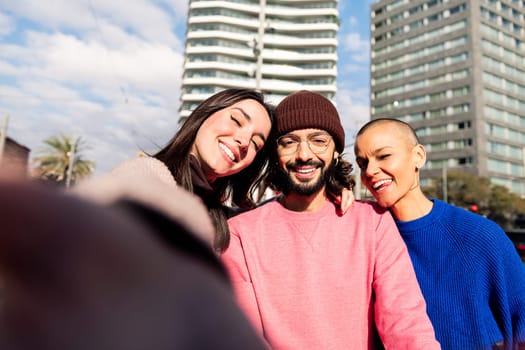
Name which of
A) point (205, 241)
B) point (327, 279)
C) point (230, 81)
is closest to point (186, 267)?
point (205, 241)

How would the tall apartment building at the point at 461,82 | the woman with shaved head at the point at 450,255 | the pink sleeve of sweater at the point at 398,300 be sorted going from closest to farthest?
the pink sleeve of sweater at the point at 398,300
the woman with shaved head at the point at 450,255
the tall apartment building at the point at 461,82

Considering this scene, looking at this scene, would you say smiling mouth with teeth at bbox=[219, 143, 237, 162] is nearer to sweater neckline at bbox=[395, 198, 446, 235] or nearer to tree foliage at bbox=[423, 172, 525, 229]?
sweater neckline at bbox=[395, 198, 446, 235]

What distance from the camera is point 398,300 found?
6.49 ft

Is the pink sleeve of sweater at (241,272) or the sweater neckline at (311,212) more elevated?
the sweater neckline at (311,212)

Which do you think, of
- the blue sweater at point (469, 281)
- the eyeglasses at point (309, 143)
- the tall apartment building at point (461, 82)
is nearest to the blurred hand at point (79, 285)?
the blue sweater at point (469, 281)

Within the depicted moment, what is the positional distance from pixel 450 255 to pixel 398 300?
1.76ft

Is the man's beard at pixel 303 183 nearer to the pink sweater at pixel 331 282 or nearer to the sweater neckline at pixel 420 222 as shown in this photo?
the pink sweater at pixel 331 282

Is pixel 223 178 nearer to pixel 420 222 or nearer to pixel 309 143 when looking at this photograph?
pixel 309 143

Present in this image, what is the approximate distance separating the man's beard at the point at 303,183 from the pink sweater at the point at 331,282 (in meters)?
0.24

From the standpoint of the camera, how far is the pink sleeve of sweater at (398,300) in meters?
1.84

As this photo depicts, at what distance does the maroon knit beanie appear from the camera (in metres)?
2.84

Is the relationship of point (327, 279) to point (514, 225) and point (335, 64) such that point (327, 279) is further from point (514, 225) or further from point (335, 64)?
point (335, 64)

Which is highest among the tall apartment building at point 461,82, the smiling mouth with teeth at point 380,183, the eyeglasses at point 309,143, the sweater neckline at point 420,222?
the tall apartment building at point 461,82

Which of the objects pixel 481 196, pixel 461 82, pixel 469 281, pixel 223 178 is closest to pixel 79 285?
pixel 469 281
